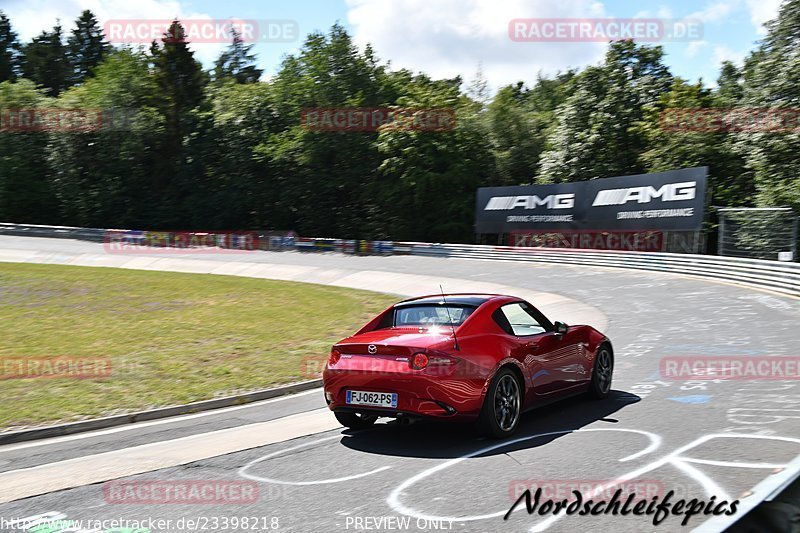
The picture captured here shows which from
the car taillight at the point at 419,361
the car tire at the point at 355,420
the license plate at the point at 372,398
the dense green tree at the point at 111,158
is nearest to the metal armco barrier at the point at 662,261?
the car tire at the point at 355,420

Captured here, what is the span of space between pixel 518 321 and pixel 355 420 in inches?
80.0

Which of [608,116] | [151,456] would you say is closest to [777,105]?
[608,116]

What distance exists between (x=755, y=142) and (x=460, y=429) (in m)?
32.4

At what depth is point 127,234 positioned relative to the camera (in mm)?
43062

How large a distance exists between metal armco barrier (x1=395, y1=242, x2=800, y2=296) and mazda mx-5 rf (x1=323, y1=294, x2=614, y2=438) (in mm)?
15267

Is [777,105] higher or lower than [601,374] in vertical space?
higher

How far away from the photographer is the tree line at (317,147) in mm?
45625

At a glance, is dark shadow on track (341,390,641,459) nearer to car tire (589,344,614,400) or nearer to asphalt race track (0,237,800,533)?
asphalt race track (0,237,800,533)

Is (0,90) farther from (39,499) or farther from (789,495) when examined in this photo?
(789,495)

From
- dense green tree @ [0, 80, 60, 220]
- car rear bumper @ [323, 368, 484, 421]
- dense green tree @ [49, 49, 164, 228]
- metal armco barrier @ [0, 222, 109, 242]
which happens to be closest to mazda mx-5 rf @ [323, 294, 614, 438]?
car rear bumper @ [323, 368, 484, 421]

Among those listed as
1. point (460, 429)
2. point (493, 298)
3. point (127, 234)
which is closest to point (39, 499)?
point (460, 429)

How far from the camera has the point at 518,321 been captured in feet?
27.3

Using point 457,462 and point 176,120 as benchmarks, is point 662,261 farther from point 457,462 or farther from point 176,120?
point 176,120

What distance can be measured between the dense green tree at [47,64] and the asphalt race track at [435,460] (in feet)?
301
